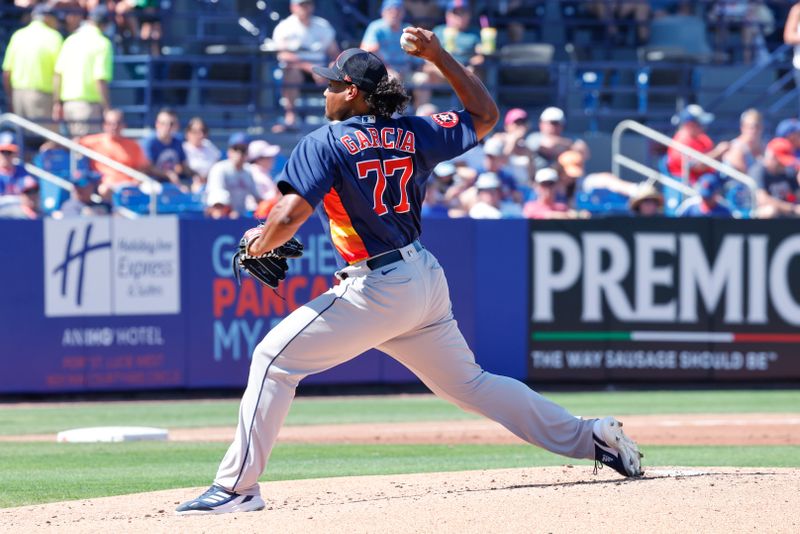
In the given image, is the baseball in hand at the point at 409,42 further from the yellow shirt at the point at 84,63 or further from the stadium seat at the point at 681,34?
the stadium seat at the point at 681,34

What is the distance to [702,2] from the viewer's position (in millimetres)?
19172

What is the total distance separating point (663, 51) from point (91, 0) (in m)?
7.64

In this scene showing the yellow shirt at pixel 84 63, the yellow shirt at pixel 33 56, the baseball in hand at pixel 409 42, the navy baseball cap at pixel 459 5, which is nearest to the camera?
the baseball in hand at pixel 409 42

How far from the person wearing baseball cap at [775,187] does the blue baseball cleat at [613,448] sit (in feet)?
29.7

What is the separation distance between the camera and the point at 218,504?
210 inches

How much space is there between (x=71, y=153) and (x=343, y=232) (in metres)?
9.23

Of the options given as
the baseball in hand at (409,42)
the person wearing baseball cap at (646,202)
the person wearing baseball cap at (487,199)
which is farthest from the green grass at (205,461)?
the person wearing baseball cap at (646,202)

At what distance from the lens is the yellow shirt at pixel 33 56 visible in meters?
14.8

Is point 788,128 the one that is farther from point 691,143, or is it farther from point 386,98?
point 386,98

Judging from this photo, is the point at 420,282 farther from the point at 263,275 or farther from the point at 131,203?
the point at 131,203

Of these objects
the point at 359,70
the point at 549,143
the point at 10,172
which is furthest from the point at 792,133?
the point at 359,70

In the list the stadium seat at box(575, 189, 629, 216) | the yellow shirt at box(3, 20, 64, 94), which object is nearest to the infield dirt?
the stadium seat at box(575, 189, 629, 216)

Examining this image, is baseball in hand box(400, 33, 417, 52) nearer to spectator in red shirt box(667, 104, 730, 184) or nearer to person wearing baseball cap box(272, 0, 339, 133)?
person wearing baseball cap box(272, 0, 339, 133)

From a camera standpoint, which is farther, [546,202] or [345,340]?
[546,202]
